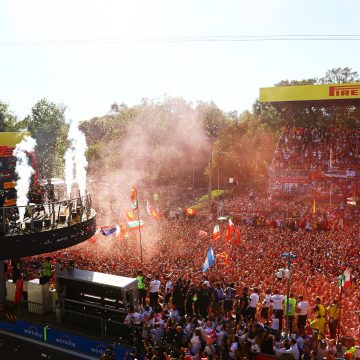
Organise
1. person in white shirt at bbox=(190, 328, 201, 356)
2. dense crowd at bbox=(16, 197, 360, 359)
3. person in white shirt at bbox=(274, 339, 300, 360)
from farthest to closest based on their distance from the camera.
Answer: dense crowd at bbox=(16, 197, 360, 359), person in white shirt at bbox=(190, 328, 201, 356), person in white shirt at bbox=(274, 339, 300, 360)

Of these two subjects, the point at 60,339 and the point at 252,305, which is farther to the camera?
the point at 60,339

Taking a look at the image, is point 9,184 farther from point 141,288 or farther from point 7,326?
point 141,288

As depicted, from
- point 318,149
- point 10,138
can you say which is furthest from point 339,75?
point 10,138

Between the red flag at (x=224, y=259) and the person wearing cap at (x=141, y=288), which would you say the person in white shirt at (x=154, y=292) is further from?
the red flag at (x=224, y=259)

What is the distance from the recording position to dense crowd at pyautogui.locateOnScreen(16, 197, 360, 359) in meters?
10.2

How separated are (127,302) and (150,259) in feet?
22.8

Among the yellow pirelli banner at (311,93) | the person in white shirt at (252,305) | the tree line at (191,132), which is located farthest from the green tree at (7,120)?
the person in white shirt at (252,305)

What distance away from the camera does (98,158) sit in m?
59.5

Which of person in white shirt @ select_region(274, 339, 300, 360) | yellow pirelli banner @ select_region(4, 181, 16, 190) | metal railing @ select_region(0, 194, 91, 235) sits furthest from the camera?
yellow pirelli banner @ select_region(4, 181, 16, 190)

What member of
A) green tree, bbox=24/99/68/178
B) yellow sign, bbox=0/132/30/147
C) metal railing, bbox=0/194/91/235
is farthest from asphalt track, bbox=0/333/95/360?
green tree, bbox=24/99/68/178

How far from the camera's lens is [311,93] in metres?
38.6

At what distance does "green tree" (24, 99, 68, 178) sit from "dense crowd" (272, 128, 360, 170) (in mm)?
30287

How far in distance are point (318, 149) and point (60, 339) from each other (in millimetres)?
35736

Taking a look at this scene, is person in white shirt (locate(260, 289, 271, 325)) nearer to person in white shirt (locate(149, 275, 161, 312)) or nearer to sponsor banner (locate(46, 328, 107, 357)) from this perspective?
person in white shirt (locate(149, 275, 161, 312))
